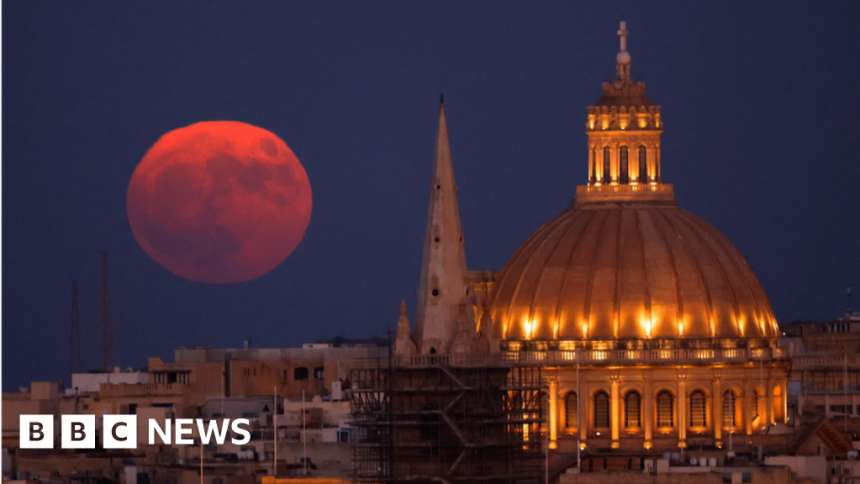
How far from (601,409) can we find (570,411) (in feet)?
4.26

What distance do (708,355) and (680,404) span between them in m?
2.34

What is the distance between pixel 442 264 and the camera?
150 meters

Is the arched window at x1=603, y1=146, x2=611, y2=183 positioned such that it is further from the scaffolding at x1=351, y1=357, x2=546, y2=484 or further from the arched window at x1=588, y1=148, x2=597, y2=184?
the scaffolding at x1=351, y1=357, x2=546, y2=484

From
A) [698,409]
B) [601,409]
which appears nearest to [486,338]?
[601,409]

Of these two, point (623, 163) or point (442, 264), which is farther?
point (623, 163)

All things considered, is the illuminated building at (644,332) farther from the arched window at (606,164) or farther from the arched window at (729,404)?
the arched window at (606,164)

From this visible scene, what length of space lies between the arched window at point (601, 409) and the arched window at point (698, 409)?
3.52 meters

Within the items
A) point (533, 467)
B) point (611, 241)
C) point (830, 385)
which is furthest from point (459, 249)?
point (830, 385)

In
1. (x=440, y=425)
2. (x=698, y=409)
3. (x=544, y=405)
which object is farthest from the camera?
(x=698, y=409)

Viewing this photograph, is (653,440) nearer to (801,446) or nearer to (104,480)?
(801,446)

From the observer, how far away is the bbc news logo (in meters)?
171

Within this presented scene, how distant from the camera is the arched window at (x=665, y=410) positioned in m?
166

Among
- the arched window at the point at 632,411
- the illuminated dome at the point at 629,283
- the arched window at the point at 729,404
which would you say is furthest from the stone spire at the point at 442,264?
the arched window at the point at 729,404

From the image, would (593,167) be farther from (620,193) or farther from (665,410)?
(665,410)
